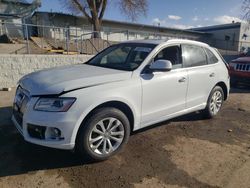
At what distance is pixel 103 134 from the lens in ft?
10.3

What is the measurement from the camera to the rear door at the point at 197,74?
4.21 metres

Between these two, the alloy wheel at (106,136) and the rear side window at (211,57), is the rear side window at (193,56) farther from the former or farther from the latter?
the alloy wheel at (106,136)

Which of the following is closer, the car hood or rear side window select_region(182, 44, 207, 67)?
the car hood

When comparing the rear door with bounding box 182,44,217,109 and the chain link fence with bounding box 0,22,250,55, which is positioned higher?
the chain link fence with bounding box 0,22,250,55

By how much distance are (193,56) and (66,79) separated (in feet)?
8.35

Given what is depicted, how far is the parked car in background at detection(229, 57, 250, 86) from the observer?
300 inches

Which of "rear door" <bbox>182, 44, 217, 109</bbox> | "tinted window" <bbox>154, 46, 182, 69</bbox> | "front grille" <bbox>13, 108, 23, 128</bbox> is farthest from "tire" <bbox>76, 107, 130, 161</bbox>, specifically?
"rear door" <bbox>182, 44, 217, 109</bbox>

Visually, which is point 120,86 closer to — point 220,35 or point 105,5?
point 105,5

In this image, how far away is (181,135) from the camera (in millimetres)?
4168

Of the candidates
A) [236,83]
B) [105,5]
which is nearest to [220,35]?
[105,5]

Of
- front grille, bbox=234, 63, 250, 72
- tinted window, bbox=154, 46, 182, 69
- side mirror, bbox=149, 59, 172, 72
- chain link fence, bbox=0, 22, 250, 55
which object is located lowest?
front grille, bbox=234, 63, 250, 72

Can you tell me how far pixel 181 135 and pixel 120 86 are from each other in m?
1.71

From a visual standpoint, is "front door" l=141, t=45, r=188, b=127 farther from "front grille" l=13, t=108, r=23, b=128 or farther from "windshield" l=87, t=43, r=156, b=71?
"front grille" l=13, t=108, r=23, b=128

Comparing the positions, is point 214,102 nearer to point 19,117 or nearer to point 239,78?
point 239,78
